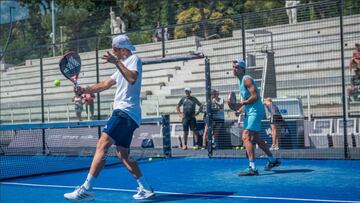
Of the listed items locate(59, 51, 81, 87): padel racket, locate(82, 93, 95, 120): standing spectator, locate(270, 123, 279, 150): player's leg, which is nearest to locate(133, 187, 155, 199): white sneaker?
locate(59, 51, 81, 87): padel racket

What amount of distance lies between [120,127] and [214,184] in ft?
7.88

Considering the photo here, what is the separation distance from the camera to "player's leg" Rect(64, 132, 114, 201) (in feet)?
21.8

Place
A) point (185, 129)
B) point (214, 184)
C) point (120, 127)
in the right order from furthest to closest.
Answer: point (185, 129) → point (214, 184) → point (120, 127)

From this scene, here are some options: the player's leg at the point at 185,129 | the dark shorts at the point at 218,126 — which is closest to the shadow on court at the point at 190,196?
the dark shorts at the point at 218,126

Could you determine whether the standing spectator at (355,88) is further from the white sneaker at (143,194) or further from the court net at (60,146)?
the white sneaker at (143,194)

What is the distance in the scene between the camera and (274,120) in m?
13.7

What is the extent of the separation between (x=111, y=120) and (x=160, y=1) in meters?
21.0

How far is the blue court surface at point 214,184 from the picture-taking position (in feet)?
24.2

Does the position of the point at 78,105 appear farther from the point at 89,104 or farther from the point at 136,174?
the point at 136,174

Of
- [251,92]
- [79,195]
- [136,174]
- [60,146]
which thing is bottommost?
[60,146]

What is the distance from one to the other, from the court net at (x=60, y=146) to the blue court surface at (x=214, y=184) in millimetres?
1698

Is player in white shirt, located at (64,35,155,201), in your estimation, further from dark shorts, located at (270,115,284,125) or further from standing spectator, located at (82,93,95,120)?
standing spectator, located at (82,93,95,120)

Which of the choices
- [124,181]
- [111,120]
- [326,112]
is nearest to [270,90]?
[326,112]

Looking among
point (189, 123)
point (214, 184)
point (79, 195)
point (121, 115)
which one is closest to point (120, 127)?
point (121, 115)
